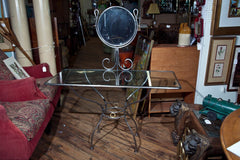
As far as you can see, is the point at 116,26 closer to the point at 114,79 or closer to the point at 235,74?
the point at 114,79

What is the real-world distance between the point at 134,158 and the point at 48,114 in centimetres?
100

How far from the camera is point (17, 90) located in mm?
2043

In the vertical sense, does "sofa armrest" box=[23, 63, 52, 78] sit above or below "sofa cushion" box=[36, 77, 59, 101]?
above

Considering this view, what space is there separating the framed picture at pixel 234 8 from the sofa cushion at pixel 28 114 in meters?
2.15

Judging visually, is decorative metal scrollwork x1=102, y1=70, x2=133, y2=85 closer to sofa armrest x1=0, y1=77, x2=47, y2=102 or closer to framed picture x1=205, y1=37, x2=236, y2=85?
sofa armrest x1=0, y1=77, x2=47, y2=102

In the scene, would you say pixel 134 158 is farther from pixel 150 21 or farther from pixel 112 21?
pixel 150 21

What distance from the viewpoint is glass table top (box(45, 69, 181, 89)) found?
1.85 metres

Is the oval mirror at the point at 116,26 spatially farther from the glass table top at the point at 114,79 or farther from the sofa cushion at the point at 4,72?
the sofa cushion at the point at 4,72

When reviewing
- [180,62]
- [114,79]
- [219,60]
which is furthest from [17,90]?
[219,60]

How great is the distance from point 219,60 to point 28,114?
210 centimetres

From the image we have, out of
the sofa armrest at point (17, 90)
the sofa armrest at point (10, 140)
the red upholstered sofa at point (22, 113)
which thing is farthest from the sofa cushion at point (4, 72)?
the sofa armrest at point (10, 140)

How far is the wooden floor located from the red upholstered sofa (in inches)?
11.8

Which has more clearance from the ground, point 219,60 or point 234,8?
point 234,8

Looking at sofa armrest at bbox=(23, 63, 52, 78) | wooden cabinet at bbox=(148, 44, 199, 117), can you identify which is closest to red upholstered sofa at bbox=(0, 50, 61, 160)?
sofa armrest at bbox=(23, 63, 52, 78)
